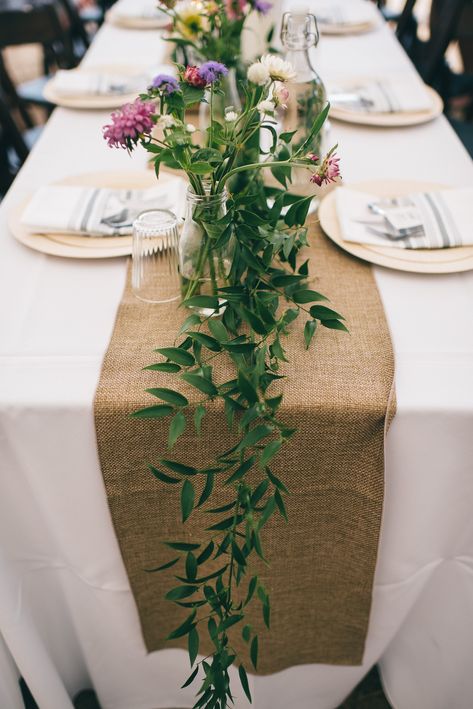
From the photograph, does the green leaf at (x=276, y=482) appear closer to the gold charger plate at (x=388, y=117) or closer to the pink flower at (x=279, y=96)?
the pink flower at (x=279, y=96)

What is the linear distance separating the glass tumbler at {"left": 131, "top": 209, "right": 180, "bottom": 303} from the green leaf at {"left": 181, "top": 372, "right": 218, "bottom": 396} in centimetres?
22

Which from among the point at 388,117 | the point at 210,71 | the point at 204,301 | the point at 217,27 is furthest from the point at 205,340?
the point at 388,117

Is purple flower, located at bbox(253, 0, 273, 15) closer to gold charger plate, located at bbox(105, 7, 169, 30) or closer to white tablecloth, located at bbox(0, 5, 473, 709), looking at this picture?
white tablecloth, located at bbox(0, 5, 473, 709)

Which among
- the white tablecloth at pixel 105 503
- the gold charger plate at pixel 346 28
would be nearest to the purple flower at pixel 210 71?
the white tablecloth at pixel 105 503

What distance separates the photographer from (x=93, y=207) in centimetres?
92

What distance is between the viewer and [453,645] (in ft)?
2.94

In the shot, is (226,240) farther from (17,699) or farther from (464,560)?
(17,699)

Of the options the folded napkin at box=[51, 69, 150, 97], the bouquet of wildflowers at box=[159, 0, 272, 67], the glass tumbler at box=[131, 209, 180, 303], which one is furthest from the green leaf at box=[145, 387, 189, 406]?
the folded napkin at box=[51, 69, 150, 97]

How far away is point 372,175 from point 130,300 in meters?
0.54

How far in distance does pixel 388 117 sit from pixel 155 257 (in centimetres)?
73

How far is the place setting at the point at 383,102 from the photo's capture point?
48.9 inches

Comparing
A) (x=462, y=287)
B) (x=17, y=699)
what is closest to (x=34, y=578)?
(x=17, y=699)

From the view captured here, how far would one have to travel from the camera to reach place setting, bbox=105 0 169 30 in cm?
181

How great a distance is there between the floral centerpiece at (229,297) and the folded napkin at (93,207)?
0.70 feet
